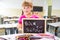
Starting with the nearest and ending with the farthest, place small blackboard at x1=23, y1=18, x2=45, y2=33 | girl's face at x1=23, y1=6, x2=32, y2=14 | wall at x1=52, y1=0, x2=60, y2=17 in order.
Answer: small blackboard at x1=23, y1=18, x2=45, y2=33 < girl's face at x1=23, y1=6, x2=32, y2=14 < wall at x1=52, y1=0, x2=60, y2=17

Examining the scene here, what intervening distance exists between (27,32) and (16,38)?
0.24 m

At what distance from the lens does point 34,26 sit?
1359 millimetres

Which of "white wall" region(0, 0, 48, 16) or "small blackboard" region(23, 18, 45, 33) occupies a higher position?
"white wall" region(0, 0, 48, 16)

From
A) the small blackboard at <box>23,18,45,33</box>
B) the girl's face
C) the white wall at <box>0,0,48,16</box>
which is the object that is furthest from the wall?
the small blackboard at <box>23,18,45,33</box>

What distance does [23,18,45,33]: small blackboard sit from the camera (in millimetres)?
1354

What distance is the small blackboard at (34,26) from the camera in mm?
1354

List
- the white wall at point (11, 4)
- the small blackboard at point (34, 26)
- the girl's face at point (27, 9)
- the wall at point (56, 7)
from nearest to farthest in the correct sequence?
the small blackboard at point (34, 26)
the girl's face at point (27, 9)
the wall at point (56, 7)
the white wall at point (11, 4)

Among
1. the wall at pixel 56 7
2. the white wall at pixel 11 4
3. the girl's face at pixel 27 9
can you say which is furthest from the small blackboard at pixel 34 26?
the white wall at pixel 11 4

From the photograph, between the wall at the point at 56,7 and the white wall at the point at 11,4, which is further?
the white wall at the point at 11,4

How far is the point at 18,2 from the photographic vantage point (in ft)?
15.9

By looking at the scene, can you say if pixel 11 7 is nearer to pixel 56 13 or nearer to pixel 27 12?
pixel 56 13

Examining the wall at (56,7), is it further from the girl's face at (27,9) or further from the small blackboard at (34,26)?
the small blackboard at (34,26)

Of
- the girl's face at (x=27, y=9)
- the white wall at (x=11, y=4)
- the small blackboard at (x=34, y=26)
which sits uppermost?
the white wall at (x=11, y=4)

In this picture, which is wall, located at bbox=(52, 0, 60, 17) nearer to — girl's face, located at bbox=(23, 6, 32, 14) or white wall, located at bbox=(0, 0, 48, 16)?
white wall, located at bbox=(0, 0, 48, 16)
